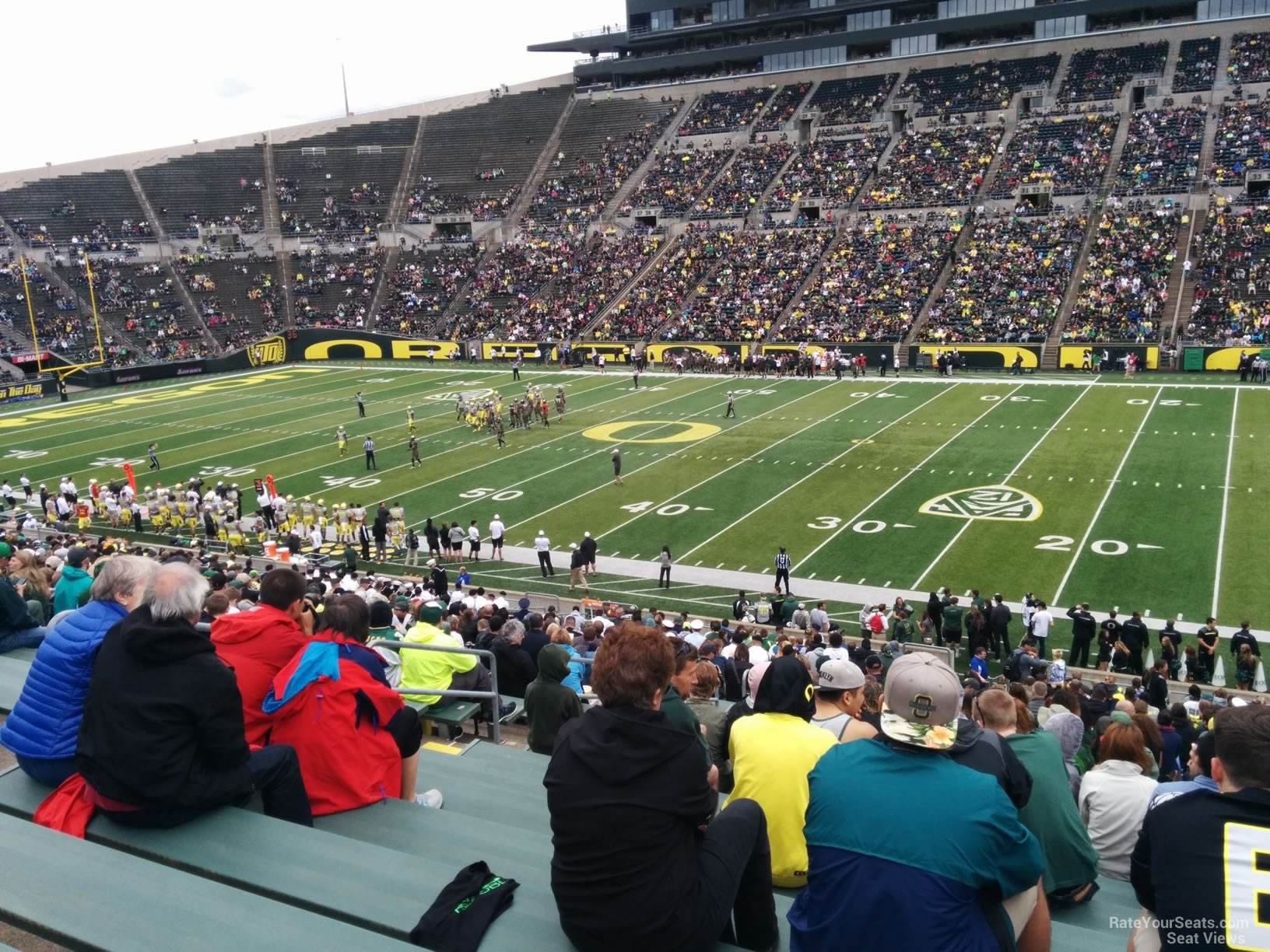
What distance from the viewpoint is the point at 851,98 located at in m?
67.2

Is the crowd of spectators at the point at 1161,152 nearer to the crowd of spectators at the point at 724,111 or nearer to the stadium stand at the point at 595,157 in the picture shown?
the crowd of spectators at the point at 724,111

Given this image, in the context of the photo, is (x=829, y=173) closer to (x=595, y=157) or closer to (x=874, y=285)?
(x=874, y=285)

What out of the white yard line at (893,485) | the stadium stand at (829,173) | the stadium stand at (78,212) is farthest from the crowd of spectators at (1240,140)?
the stadium stand at (78,212)

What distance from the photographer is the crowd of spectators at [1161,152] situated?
50.4 metres

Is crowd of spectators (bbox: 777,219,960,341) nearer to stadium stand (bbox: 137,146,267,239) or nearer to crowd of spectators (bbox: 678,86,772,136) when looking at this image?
crowd of spectators (bbox: 678,86,772,136)

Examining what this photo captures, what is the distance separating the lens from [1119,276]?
4531 centimetres

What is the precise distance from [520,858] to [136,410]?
153 feet

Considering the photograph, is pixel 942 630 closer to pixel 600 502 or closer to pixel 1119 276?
pixel 600 502

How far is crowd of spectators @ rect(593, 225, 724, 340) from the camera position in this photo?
178 ft

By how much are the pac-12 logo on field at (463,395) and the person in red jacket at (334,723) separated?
33102 mm

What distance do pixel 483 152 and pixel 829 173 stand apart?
2968 centimetres

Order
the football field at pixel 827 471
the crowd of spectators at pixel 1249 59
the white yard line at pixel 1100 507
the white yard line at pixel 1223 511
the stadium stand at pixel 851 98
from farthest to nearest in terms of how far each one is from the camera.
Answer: the stadium stand at pixel 851 98 → the crowd of spectators at pixel 1249 59 → the football field at pixel 827 471 → the white yard line at pixel 1100 507 → the white yard line at pixel 1223 511

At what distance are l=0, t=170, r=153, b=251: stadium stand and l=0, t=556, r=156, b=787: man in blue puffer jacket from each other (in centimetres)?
7106

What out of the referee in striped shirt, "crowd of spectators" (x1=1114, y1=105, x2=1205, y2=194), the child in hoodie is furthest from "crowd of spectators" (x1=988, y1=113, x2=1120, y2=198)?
the child in hoodie
